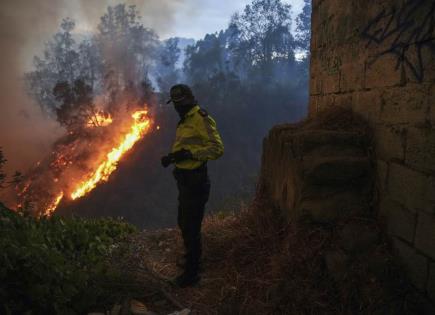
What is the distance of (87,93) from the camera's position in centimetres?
3797

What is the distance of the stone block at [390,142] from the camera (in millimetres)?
3115

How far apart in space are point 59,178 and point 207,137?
35962 mm

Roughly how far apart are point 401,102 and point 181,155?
2.10m

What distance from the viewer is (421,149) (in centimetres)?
285

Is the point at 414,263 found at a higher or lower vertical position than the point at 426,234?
lower

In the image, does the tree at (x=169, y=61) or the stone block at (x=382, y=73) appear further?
the tree at (x=169, y=61)

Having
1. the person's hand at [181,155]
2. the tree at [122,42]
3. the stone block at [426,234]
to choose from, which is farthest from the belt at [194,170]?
the tree at [122,42]

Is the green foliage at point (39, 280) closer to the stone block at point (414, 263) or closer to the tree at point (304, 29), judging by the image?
the stone block at point (414, 263)

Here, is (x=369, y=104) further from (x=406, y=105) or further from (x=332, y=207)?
(x=332, y=207)

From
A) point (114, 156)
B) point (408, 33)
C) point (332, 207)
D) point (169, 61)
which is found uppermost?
point (169, 61)

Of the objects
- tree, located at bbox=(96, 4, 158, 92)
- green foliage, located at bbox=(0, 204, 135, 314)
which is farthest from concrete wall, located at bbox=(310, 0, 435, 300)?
tree, located at bbox=(96, 4, 158, 92)

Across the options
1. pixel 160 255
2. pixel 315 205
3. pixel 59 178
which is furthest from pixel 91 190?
pixel 315 205

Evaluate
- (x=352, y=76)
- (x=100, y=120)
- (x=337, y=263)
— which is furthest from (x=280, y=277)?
(x=100, y=120)

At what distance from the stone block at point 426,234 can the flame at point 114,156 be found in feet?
118
